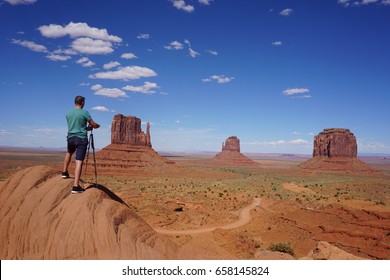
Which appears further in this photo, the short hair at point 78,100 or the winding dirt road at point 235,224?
the winding dirt road at point 235,224

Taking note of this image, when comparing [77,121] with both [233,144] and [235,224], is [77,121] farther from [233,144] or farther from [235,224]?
[233,144]

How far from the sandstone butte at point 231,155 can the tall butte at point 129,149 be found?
220 feet

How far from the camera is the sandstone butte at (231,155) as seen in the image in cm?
15562

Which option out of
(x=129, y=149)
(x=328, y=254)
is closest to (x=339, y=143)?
(x=129, y=149)

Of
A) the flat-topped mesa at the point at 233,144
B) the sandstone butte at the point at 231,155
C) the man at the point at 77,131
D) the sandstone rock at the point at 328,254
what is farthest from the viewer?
the flat-topped mesa at the point at 233,144

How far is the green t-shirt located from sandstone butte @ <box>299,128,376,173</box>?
11202 centimetres

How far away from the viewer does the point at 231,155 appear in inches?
6427

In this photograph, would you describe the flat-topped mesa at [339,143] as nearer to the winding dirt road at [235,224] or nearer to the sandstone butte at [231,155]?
the sandstone butte at [231,155]

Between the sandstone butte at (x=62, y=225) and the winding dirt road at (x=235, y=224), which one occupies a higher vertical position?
the sandstone butte at (x=62, y=225)

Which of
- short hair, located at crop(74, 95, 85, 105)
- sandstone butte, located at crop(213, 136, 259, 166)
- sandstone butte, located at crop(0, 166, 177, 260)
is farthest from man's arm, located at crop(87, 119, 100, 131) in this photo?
sandstone butte, located at crop(213, 136, 259, 166)

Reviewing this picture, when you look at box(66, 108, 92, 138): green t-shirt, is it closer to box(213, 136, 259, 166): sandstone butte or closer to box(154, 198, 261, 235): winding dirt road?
box(154, 198, 261, 235): winding dirt road

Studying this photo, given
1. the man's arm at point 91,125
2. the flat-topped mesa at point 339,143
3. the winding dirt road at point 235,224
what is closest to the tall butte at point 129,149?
the winding dirt road at point 235,224
